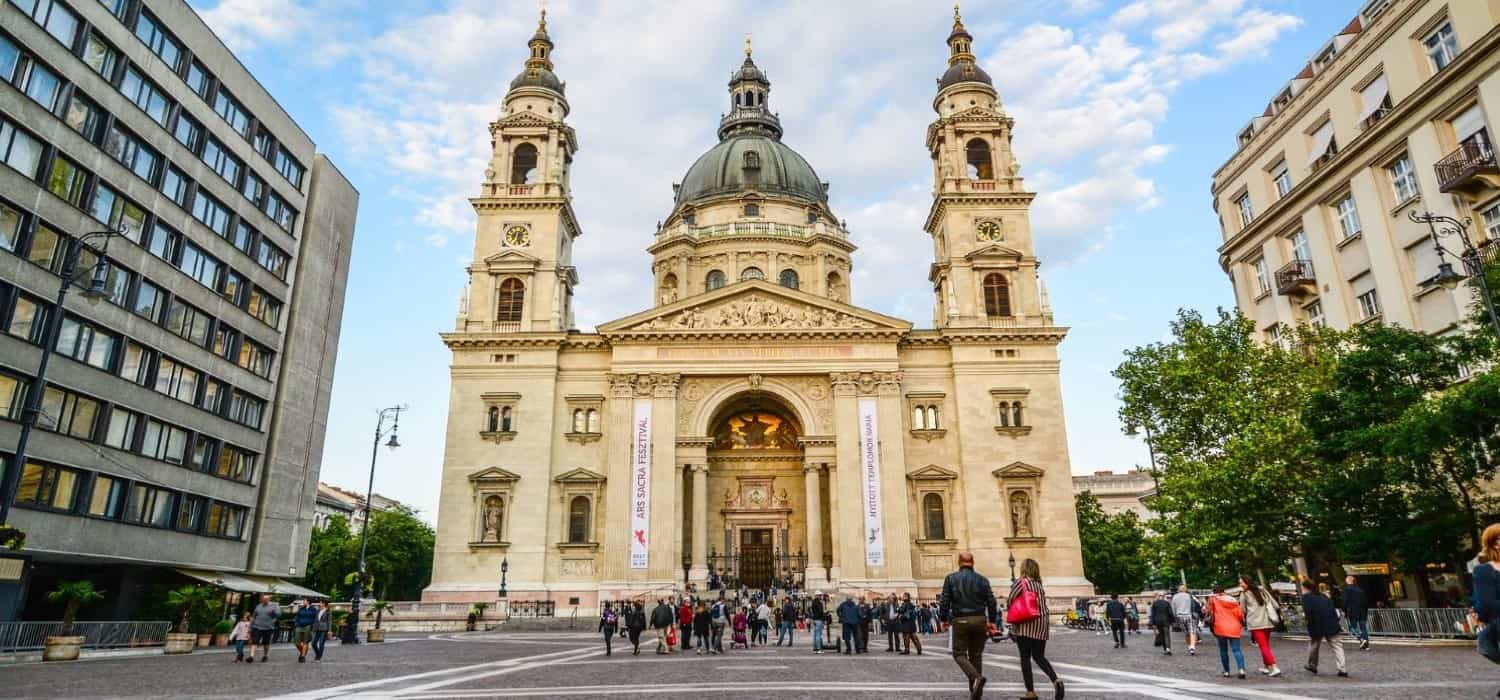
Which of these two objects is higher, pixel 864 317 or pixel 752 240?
pixel 752 240

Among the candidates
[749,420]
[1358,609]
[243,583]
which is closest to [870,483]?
[749,420]

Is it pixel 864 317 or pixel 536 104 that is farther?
pixel 536 104

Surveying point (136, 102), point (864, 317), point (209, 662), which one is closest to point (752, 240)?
point (864, 317)

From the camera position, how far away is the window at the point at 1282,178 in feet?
110

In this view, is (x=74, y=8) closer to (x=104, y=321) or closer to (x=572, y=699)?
(x=104, y=321)

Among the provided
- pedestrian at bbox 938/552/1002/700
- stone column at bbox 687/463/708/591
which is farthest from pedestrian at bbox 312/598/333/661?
stone column at bbox 687/463/708/591

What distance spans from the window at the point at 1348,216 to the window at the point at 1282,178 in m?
3.16

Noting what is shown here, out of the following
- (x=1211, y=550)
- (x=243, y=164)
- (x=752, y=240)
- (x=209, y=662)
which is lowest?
(x=209, y=662)

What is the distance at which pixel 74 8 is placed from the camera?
1036 inches

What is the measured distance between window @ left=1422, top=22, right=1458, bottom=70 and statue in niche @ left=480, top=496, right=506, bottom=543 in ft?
124

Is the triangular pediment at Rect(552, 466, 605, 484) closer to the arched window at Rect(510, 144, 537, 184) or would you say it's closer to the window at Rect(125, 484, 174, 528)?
the window at Rect(125, 484, 174, 528)

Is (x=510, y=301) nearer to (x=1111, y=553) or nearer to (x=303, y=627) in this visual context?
(x=303, y=627)

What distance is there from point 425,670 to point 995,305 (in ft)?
116

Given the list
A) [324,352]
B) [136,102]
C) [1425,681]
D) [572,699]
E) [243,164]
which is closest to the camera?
[572,699]
